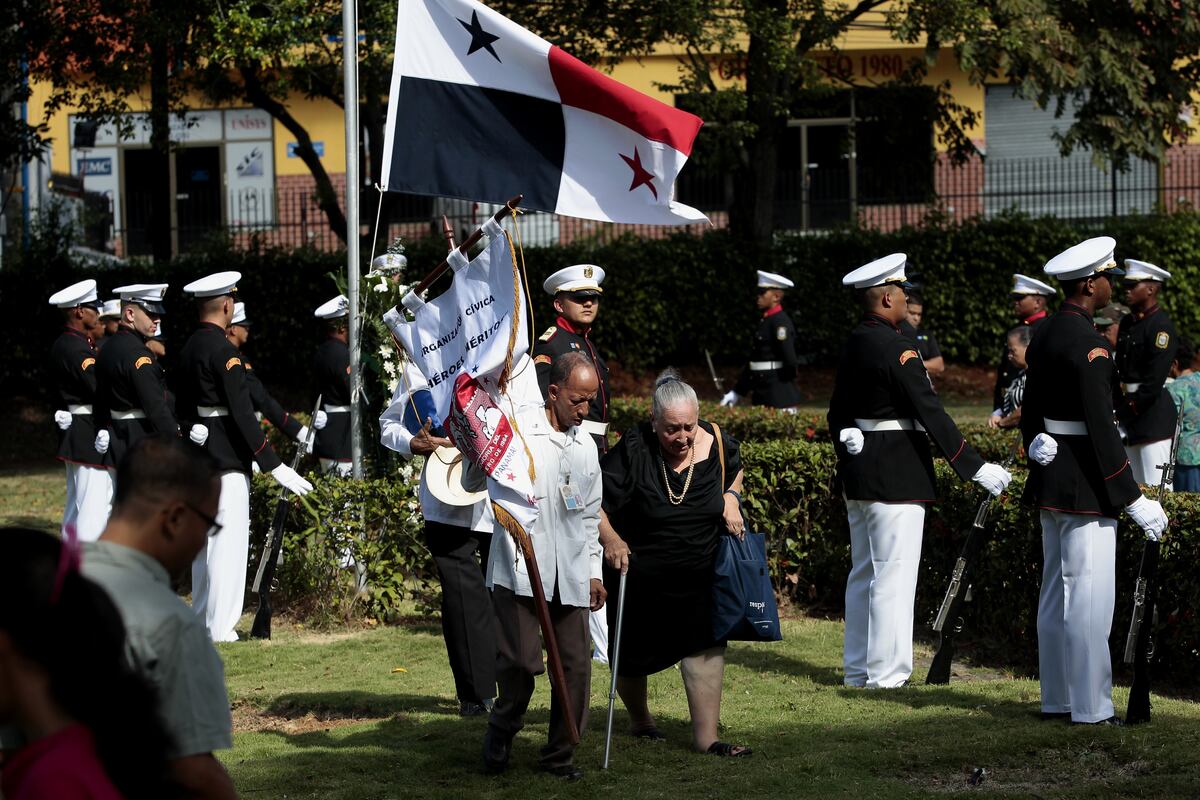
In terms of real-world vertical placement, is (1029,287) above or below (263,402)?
above

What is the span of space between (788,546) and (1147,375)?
296 cm

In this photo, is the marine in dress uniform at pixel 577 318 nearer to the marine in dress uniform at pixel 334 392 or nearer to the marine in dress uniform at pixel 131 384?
the marine in dress uniform at pixel 131 384

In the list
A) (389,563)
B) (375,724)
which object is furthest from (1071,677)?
(389,563)

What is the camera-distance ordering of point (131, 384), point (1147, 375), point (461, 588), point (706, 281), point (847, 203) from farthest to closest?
point (847, 203) < point (706, 281) < point (1147, 375) < point (131, 384) < point (461, 588)

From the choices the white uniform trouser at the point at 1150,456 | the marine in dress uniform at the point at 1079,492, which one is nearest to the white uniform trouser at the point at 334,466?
the white uniform trouser at the point at 1150,456

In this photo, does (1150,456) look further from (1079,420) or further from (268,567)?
(268,567)

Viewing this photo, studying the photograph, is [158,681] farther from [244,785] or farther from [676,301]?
[676,301]

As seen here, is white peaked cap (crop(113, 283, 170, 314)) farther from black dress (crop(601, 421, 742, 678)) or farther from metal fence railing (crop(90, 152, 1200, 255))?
metal fence railing (crop(90, 152, 1200, 255))

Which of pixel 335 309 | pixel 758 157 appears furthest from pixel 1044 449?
pixel 758 157

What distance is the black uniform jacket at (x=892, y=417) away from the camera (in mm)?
7676

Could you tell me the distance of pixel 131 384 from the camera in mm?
9969

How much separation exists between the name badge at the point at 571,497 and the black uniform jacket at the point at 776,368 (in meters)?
9.43

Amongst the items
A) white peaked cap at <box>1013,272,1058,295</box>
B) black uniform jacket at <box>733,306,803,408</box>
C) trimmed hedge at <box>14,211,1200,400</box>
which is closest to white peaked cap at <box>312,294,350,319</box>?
black uniform jacket at <box>733,306,803,408</box>

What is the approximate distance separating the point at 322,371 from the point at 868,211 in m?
15.1
